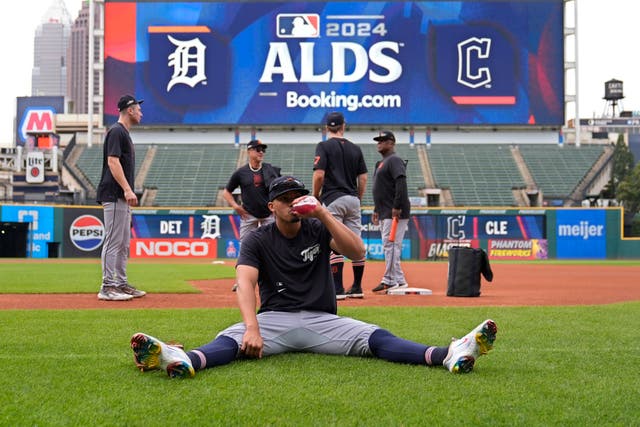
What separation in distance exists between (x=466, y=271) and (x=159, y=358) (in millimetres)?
6137

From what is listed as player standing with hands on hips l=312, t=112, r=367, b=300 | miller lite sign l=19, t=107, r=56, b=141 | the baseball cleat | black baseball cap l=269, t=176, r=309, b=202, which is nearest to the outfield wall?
player standing with hands on hips l=312, t=112, r=367, b=300

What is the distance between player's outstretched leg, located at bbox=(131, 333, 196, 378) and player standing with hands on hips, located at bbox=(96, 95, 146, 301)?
4220mm

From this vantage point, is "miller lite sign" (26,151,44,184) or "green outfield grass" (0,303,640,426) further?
"miller lite sign" (26,151,44,184)

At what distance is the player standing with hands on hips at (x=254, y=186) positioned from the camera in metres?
9.38

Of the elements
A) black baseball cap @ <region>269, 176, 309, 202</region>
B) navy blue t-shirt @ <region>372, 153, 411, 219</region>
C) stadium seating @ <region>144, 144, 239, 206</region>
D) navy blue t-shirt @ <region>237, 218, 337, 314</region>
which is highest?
stadium seating @ <region>144, 144, 239, 206</region>

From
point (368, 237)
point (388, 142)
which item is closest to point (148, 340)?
point (388, 142)

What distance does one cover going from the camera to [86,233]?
29.3 m

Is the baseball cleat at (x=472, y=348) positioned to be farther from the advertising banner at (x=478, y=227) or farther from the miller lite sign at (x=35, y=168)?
the miller lite sign at (x=35, y=168)

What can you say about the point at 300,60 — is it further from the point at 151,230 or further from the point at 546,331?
the point at 546,331

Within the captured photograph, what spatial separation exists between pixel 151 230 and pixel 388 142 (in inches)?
916

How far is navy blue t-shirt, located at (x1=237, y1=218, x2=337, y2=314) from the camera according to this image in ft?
14.0

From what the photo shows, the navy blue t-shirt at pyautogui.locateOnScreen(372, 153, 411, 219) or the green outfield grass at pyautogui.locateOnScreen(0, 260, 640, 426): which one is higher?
the navy blue t-shirt at pyautogui.locateOnScreen(372, 153, 411, 219)

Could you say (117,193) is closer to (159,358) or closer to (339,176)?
(339,176)

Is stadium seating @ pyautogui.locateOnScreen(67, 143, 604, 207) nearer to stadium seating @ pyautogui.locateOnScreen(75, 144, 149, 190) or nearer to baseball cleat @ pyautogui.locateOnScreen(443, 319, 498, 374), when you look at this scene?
stadium seating @ pyautogui.locateOnScreen(75, 144, 149, 190)
